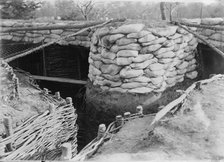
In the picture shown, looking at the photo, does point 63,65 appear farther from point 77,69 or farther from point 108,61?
point 108,61

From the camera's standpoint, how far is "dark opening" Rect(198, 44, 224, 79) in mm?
6254

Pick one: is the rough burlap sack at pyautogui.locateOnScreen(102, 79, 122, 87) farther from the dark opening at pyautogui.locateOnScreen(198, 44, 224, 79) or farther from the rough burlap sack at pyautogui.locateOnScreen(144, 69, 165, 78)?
the dark opening at pyautogui.locateOnScreen(198, 44, 224, 79)

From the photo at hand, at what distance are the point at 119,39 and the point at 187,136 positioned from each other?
2.76 metres

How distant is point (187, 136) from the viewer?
2738 mm

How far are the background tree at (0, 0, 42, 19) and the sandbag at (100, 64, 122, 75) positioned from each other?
2.78 metres

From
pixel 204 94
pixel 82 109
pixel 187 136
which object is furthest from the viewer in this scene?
pixel 82 109

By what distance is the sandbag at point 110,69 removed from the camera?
209 inches

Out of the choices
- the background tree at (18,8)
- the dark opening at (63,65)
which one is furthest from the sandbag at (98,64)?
the background tree at (18,8)

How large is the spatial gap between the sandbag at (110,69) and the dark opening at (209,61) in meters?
1.91

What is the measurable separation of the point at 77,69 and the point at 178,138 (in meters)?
4.95

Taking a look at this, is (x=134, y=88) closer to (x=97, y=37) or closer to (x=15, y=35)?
(x=97, y=37)

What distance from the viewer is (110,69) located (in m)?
5.34

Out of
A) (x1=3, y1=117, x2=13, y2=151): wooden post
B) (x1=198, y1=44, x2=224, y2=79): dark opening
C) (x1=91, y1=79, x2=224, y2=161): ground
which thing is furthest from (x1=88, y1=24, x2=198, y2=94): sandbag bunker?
(x1=3, y1=117, x2=13, y2=151): wooden post

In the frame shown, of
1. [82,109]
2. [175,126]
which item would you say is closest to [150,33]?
[82,109]
